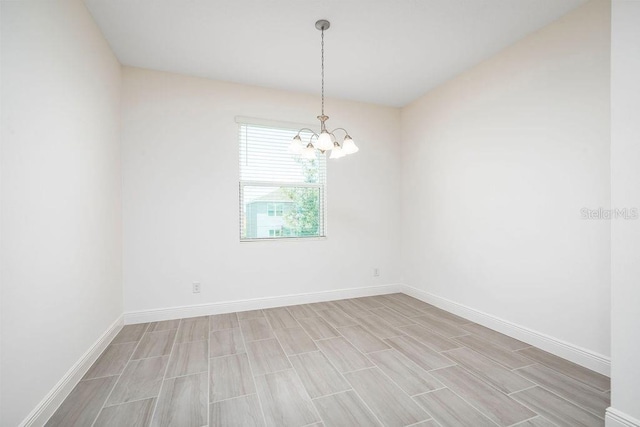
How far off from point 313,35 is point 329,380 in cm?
282

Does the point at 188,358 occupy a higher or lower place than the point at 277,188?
lower

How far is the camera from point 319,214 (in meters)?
3.98

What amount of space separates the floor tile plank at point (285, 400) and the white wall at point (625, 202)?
5.37 ft

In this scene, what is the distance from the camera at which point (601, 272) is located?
211cm

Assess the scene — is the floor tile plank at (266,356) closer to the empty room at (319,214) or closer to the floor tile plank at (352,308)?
the empty room at (319,214)

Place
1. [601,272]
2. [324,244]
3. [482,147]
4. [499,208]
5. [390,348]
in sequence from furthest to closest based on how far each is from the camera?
1. [324,244]
2. [482,147]
3. [499,208]
4. [390,348]
5. [601,272]

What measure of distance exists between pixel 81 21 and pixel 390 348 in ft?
11.6

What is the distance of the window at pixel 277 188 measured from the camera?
3582 millimetres

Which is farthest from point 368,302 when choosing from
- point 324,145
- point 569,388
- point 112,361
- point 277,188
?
point 112,361

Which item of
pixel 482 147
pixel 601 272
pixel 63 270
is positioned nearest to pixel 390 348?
pixel 601 272

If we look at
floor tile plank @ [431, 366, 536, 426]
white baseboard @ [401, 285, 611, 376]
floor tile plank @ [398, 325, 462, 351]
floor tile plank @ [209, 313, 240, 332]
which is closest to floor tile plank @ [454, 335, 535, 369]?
floor tile plank @ [398, 325, 462, 351]

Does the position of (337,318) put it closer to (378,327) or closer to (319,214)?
(378,327)

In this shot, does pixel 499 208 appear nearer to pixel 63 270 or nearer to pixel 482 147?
pixel 482 147

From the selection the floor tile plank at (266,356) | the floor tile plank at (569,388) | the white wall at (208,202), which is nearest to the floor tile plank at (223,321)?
the white wall at (208,202)
